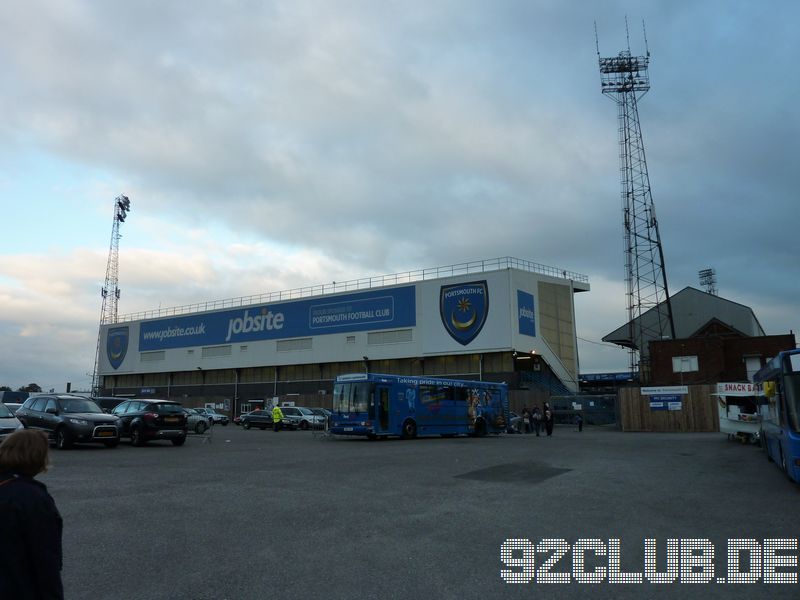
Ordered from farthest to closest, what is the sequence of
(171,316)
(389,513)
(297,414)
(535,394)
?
(171,316), (535,394), (297,414), (389,513)

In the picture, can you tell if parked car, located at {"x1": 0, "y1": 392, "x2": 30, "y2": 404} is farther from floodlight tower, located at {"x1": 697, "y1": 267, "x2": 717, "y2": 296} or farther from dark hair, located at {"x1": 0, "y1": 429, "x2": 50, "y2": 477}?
floodlight tower, located at {"x1": 697, "y1": 267, "x2": 717, "y2": 296}

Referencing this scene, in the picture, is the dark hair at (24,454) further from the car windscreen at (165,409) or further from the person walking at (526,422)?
the person walking at (526,422)

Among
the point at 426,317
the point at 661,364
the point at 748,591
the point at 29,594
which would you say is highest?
the point at 426,317

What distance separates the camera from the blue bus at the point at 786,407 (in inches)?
453

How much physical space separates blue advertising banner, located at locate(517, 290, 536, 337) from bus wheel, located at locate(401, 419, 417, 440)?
23852 millimetres

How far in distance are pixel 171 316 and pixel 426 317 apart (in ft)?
115

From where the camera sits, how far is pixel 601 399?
47.2 metres

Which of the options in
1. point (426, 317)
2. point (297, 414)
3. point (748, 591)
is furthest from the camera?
point (426, 317)

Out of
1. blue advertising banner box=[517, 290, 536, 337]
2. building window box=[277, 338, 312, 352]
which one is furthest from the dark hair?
building window box=[277, 338, 312, 352]

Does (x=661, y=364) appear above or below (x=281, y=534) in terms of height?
above

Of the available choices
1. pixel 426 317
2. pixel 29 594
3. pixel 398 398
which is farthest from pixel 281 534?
pixel 426 317

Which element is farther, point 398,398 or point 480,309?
point 480,309

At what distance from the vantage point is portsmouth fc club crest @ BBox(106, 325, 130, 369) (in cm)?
7812

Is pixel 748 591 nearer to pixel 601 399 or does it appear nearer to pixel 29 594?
pixel 29 594
